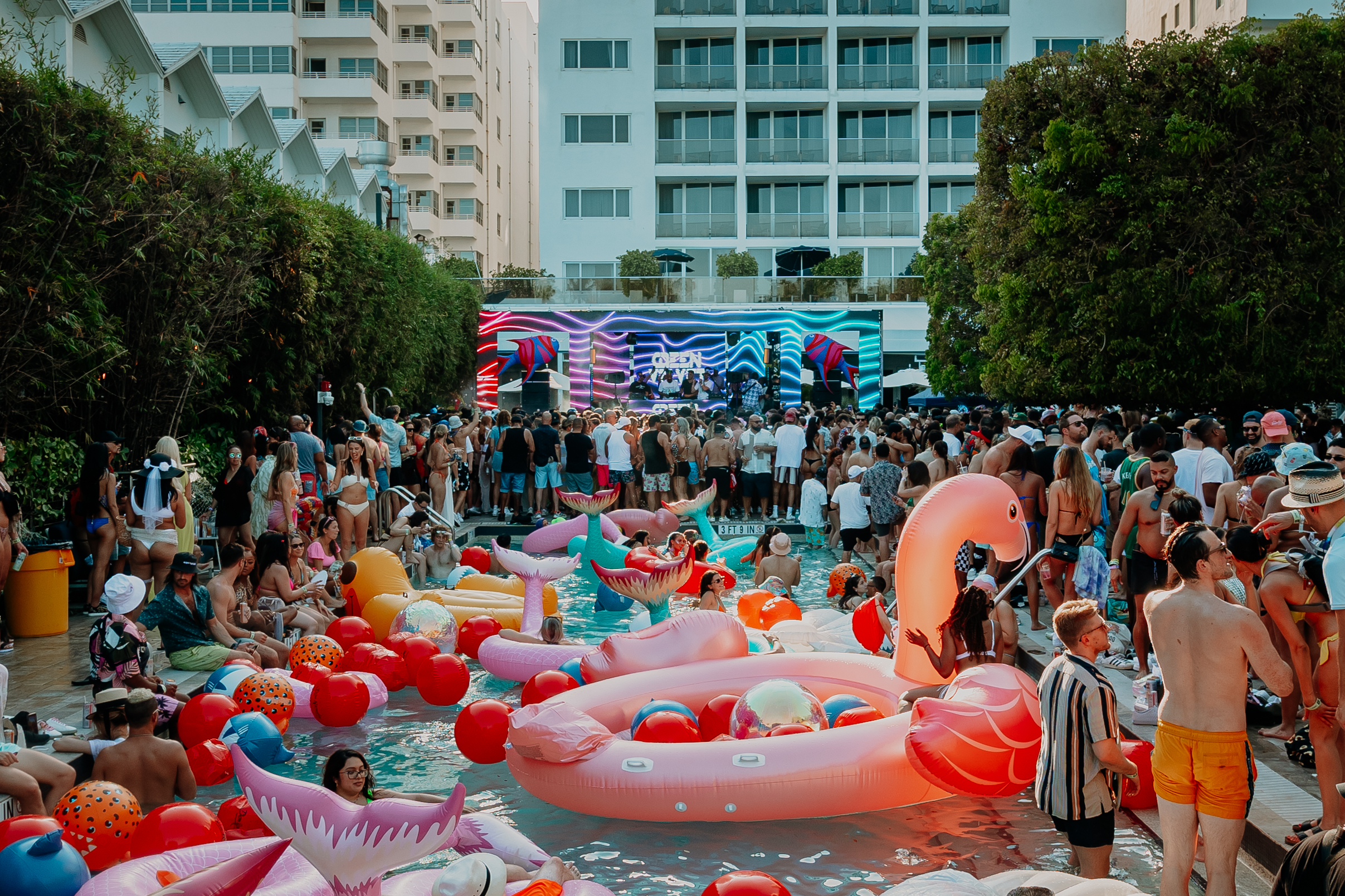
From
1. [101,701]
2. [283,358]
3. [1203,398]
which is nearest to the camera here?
[101,701]

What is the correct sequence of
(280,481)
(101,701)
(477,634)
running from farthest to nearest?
(280,481), (477,634), (101,701)

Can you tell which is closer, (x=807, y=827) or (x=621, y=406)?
(x=807, y=827)

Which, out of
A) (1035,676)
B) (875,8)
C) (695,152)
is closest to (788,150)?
(695,152)

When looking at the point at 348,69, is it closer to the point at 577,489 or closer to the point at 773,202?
the point at 773,202

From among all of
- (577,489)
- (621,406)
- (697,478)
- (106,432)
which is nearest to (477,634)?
(106,432)

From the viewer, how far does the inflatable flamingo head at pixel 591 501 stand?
41.2ft

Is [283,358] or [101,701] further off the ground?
[283,358]

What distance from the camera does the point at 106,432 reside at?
10.2m

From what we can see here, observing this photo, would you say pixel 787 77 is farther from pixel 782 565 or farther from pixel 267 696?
pixel 267 696

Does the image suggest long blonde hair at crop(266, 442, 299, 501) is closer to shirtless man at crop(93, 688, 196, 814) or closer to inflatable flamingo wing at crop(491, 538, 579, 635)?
inflatable flamingo wing at crop(491, 538, 579, 635)

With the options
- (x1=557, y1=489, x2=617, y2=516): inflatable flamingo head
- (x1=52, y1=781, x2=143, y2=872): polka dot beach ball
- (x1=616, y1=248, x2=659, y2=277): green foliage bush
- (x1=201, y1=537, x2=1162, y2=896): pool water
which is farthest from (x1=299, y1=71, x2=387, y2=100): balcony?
(x1=52, y1=781, x2=143, y2=872): polka dot beach ball

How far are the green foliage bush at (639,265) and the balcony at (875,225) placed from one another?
28.0 feet

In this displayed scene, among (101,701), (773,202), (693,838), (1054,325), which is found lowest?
(693,838)

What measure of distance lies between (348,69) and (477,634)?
4651 cm
